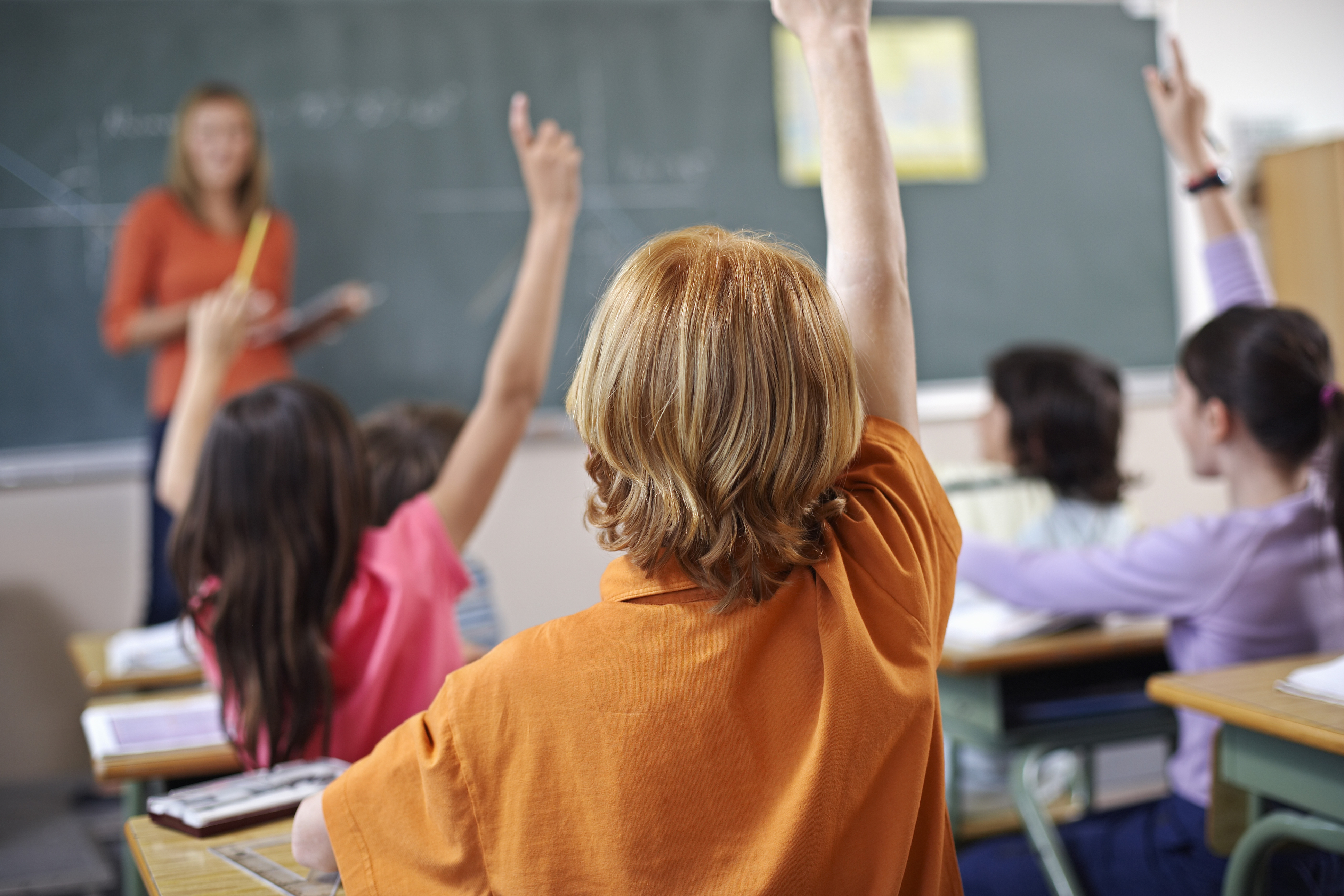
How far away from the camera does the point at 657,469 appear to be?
2.77ft

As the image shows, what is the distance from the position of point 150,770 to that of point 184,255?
2348 millimetres

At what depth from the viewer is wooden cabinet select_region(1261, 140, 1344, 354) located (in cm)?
426

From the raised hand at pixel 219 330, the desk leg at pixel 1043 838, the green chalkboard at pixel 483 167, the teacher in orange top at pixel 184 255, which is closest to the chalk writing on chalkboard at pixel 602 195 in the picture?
the green chalkboard at pixel 483 167

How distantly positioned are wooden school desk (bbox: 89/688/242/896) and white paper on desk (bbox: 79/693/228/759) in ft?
0.05

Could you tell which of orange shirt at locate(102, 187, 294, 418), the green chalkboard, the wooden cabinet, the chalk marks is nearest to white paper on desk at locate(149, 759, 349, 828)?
the green chalkboard

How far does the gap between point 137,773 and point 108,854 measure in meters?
1.88

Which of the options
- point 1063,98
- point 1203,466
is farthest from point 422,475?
point 1063,98

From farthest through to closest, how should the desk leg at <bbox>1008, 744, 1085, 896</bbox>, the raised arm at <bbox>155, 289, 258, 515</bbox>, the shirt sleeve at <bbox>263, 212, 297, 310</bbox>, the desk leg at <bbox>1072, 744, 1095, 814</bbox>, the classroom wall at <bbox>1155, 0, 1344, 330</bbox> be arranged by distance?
the classroom wall at <bbox>1155, 0, 1344, 330</bbox>
the shirt sleeve at <bbox>263, 212, 297, 310</bbox>
the desk leg at <bbox>1072, 744, 1095, 814</bbox>
the raised arm at <bbox>155, 289, 258, 515</bbox>
the desk leg at <bbox>1008, 744, 1085, 896</bbox>

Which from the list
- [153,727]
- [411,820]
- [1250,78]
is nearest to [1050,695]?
[153,727]

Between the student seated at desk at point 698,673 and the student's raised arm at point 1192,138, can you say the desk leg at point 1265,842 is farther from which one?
the student's raised arm at point 1192,138

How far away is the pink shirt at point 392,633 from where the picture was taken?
148 centimetres

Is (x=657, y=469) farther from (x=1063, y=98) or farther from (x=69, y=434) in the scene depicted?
(x=1063, y=98)

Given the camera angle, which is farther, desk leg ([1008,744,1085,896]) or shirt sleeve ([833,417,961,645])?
desk leg ([1008,744,1085,896])

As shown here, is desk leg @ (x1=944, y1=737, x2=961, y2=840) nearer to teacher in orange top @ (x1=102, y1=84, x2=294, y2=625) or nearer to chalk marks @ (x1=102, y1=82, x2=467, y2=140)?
teacher in orange top @ (x1=102, y1=84, x2=294, y2=625)
